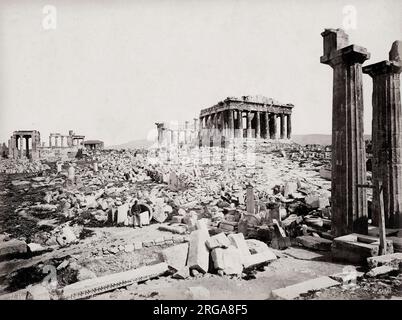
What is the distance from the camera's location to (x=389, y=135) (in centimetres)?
762

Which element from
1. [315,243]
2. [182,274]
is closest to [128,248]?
[182,274]

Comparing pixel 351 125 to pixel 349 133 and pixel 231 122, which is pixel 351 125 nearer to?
pixel 349 133

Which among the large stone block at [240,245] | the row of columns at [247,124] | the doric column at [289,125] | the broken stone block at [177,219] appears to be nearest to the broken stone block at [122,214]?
the broken stone block at [177,219]

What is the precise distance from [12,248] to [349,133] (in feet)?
27.4

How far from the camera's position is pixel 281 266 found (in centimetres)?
614

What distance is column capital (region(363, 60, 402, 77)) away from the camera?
288 inches

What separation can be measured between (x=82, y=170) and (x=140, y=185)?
238 inches

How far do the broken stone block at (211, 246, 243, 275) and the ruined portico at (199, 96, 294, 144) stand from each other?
985 inches

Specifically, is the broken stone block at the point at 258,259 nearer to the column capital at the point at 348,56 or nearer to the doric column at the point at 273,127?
the column capital at the point at 348,56

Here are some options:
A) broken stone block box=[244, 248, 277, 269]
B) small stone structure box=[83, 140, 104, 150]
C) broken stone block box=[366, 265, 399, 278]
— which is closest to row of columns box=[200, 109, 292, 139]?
small stone structure box=[83, 140, 104, 150]

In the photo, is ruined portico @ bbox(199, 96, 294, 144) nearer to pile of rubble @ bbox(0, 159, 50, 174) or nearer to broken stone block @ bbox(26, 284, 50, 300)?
pile of rubble @ bbox(0, 159, 50, 174)

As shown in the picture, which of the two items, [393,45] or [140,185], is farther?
[140,185]
